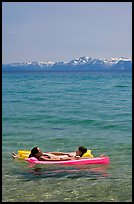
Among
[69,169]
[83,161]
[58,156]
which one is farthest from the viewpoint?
[58,156]

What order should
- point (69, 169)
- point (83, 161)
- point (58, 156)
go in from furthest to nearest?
1. point (58, 156)
2. point (83, 161)
3. point (69, 169)

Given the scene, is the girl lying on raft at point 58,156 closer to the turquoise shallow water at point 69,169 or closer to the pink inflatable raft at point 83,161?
the pink inflatable raft at point 83,161

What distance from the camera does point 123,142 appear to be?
15.0 metres

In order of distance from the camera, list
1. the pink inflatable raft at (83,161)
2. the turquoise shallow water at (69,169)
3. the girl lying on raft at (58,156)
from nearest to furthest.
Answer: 1. the turquoise shallow water at (69,169)
2. the pink inflatable raft at (83,161)
3. the girl lying on raft at (58,156)

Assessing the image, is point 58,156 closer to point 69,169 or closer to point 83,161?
point 83,161

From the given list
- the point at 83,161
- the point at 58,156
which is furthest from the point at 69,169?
the point at 58,156

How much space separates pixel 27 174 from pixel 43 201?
9.00 ft

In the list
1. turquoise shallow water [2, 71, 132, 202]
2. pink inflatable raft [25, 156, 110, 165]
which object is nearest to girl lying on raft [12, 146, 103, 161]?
pink inflatable raft [25, 156, 110, 165]

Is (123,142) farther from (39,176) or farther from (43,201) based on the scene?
(43,201)

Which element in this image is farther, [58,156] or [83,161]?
[58,156]

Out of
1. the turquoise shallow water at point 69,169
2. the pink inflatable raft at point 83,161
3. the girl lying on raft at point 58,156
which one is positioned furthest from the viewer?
the girl lying on raft at point 58,156

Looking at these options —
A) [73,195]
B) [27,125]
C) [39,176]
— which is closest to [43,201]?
[73,195]

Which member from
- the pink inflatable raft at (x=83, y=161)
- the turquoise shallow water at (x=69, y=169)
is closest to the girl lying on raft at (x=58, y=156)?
the pink inflatable raft at (x=83, y=161)

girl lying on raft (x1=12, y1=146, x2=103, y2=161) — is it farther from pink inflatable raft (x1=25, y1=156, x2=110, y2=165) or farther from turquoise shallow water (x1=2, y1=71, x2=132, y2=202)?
turquoise shallow water (x1=2, y1=71, x2=132, y2=202)
